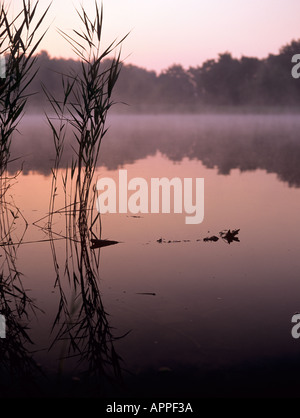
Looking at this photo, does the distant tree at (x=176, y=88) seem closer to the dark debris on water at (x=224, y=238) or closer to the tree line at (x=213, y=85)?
the tree line at (x=213, y=85)

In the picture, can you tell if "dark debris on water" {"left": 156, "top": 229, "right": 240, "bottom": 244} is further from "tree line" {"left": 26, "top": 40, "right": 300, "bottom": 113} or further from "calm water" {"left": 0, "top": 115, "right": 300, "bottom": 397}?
"tree line" {"left": 26, "top": 40, "right": 300, "bottom": 113}

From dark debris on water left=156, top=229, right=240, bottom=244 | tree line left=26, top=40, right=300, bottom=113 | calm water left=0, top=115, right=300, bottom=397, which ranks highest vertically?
tree line left=26, top=40, right=300, bottom=113

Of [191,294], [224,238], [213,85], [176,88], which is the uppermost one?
[176,88]

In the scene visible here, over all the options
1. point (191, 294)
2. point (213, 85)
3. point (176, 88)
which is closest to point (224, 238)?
point (191, 294)

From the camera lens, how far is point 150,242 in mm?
4766

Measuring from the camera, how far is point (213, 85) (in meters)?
60.1

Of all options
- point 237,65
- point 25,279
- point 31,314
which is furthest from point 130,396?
point 237,65

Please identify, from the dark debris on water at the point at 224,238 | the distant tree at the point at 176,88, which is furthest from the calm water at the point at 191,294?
the distant tree at the point at 176,88

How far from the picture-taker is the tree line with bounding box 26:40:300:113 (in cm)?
5394

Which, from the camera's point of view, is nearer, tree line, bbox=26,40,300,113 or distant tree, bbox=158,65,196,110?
tree line, bbox=26,40,300,113

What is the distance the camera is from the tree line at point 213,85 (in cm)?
5394

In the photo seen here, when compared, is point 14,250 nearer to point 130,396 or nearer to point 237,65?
point 130,396

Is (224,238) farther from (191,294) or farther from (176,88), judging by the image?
(176,88)

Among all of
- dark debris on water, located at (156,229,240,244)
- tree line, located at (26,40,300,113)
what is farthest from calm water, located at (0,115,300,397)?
tree line, located at (26,40,300,113)
